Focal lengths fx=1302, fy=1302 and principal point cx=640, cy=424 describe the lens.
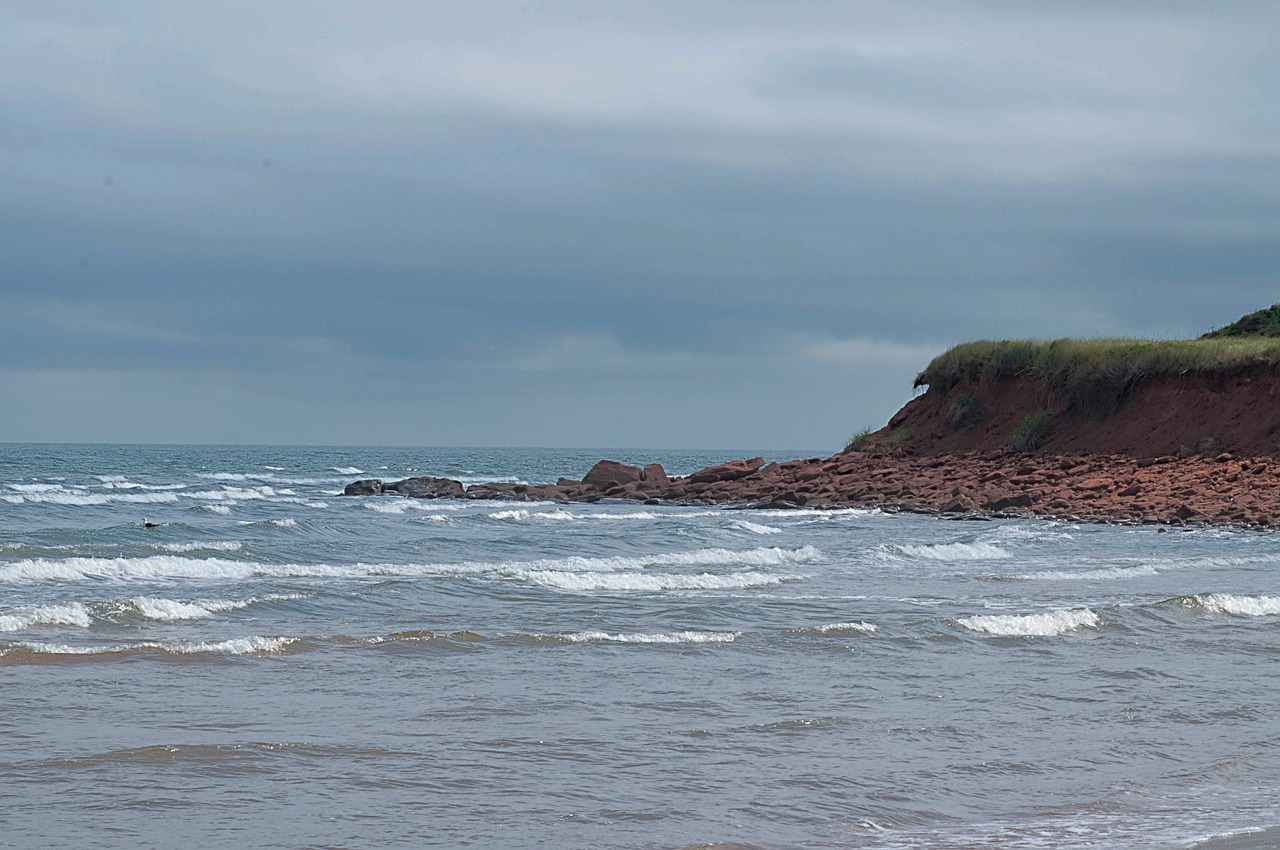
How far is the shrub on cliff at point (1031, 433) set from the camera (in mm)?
37812

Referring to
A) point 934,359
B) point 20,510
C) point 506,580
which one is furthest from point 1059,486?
point 20,510

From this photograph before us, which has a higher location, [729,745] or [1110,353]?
[1110,353]

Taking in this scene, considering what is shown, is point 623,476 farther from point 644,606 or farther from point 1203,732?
point 1203,732

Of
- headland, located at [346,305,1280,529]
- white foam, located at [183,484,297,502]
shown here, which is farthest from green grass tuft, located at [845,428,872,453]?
white foam, located at [183,484,297,502]

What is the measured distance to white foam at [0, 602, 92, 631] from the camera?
12523 mm

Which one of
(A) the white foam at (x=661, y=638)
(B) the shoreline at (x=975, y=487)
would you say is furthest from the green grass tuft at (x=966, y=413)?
(A) the white foam at (x=661, y=638)

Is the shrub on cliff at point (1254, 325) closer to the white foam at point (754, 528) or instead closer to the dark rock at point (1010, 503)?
the dark rock at point (1010, 503)

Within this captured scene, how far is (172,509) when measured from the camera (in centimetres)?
3578

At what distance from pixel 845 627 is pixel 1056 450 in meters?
26.0

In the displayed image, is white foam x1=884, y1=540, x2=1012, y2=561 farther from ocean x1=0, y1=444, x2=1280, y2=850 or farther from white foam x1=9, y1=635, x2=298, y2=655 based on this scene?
white foam x1=9, y1=635, x2=298, y2=655

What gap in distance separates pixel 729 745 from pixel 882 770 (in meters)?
1.00

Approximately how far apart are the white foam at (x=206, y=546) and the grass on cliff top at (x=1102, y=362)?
25.1 metres

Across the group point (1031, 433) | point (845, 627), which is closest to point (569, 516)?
point (1031, 433)

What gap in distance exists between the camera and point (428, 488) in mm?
45875
